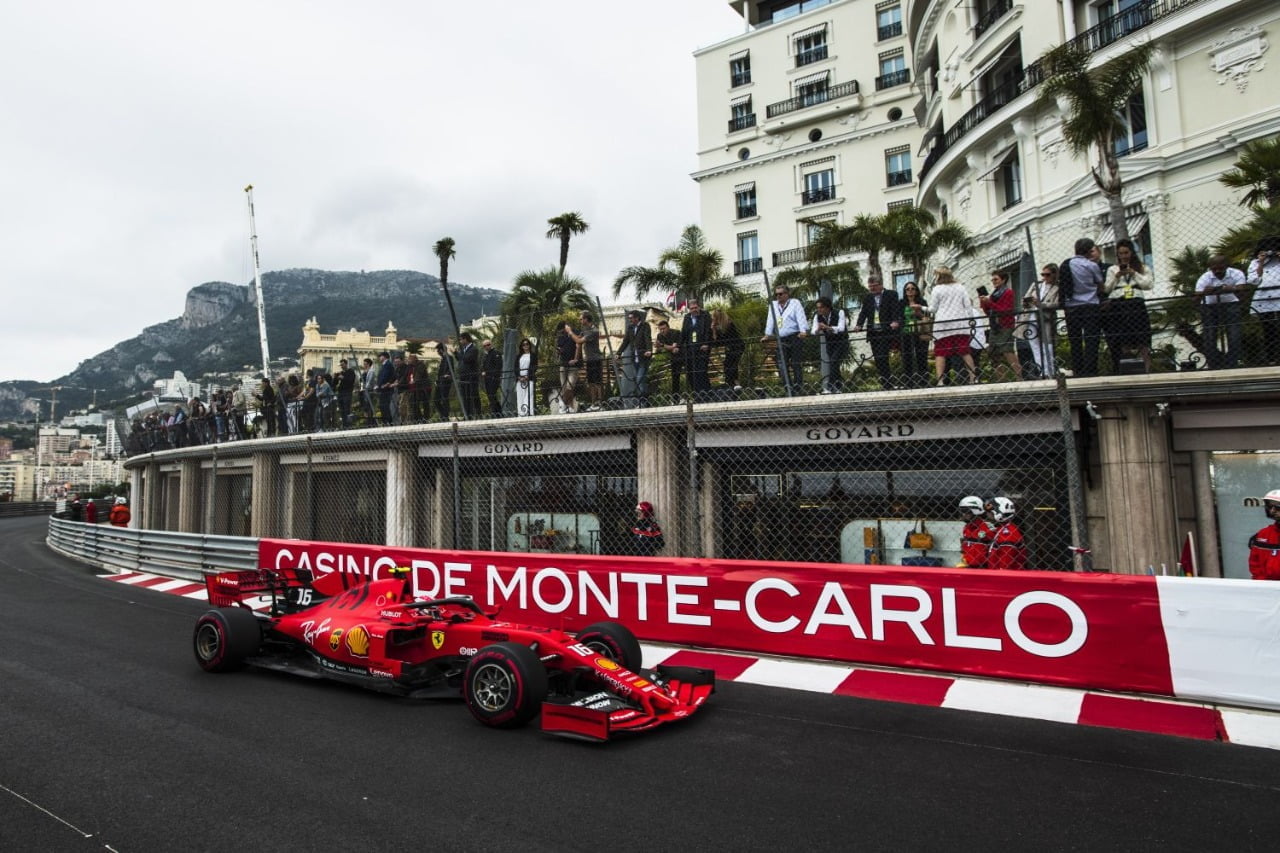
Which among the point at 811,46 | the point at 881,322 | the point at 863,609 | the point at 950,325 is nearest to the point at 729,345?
the point at 881,322

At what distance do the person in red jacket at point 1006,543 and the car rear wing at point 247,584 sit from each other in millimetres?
6439

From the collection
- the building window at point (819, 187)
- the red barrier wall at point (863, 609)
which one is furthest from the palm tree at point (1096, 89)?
the building window at point (819, 187)

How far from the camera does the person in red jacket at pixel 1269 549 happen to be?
6.01 m

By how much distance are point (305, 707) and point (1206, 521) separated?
27.2 feet

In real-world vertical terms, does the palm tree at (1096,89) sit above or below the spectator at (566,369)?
above

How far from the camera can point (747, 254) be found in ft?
145

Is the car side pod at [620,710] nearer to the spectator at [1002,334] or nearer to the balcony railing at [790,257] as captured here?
the spectator at [1002,334]

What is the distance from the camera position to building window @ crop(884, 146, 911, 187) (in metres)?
39.8

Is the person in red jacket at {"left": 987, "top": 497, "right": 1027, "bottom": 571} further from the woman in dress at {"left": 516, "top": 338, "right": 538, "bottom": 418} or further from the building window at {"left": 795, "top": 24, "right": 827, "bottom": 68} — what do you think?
the building window at {"left": 795, "top": 24, "right": 827, "bottom": 68}

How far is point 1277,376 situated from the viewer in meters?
7.06

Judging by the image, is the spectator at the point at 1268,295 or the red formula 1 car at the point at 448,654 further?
the spectator at the point at 1268,295

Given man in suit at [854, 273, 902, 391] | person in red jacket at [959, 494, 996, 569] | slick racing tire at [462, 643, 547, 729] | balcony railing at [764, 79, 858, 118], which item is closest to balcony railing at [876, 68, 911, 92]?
balcony railing at [764, 79, 858, 118]

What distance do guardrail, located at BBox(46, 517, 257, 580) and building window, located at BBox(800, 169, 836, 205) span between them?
1385 inches

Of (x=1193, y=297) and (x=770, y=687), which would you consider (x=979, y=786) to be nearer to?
(x=770, y=687)
